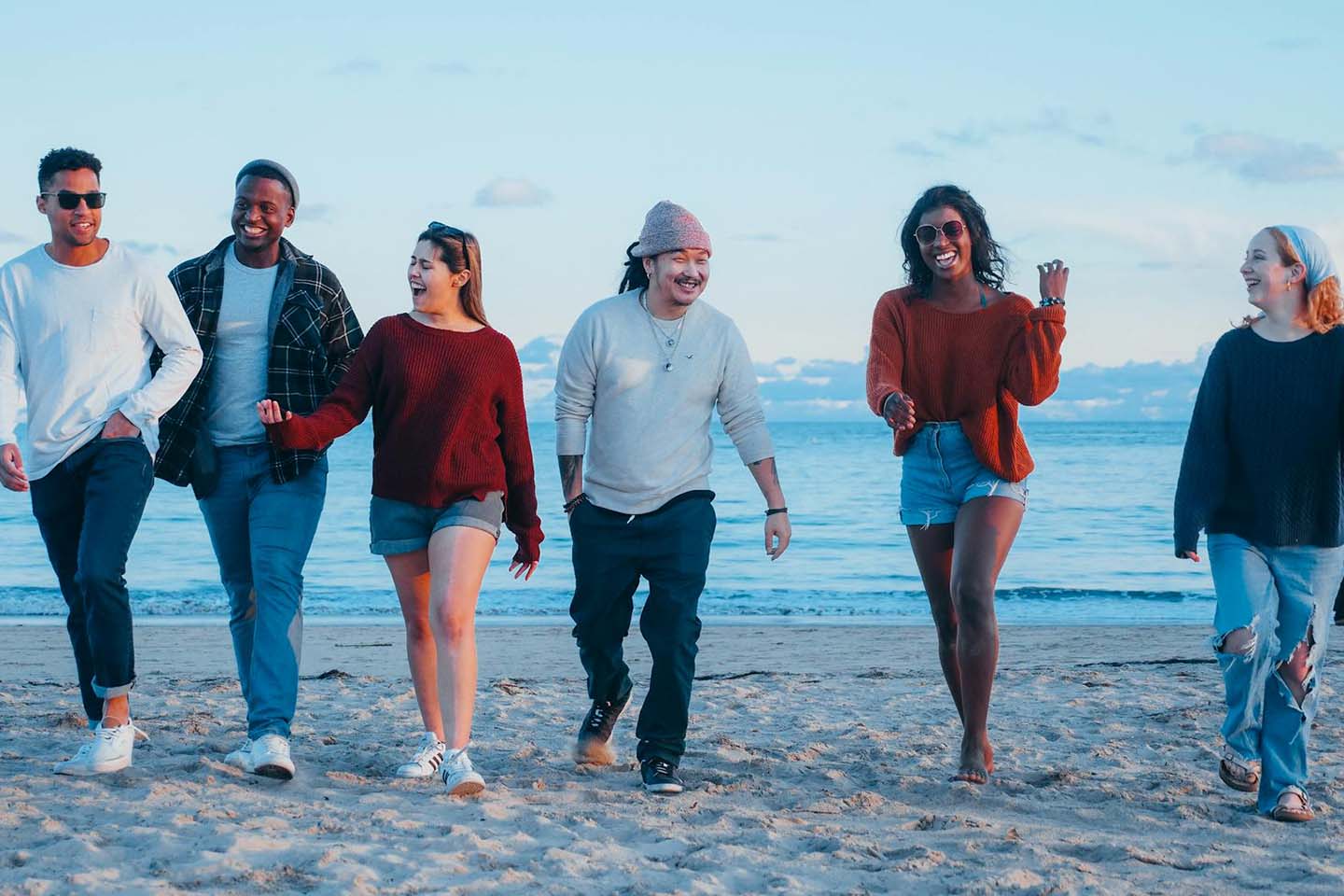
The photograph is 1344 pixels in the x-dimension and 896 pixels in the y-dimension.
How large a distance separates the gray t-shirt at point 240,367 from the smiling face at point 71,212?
1.68ft

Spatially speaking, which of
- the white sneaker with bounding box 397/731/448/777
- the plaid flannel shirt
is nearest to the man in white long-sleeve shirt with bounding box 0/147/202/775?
the plaid flannel shirt

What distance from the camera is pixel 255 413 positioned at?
4.84m

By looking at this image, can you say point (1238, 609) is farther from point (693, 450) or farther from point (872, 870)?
point (693, 450)

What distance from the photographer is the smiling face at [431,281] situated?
181 inches

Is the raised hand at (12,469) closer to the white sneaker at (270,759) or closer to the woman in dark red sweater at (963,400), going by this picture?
the white sneaker at (270,759)

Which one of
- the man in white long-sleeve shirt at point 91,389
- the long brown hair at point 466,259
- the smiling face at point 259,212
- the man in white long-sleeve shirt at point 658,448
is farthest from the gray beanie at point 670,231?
the man in white long-sleeve shirt at point 91,389

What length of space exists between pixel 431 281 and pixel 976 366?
1926 mm

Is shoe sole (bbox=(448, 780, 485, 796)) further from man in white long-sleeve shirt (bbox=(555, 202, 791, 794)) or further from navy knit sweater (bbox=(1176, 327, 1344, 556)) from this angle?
navy knit sweater (bbox=(1176, 327, 1344, 556))

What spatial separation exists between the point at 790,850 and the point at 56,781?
2537mm

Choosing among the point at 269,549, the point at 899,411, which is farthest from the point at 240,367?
the point at 899,411

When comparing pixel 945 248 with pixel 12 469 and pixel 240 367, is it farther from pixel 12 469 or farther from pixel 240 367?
pixel 12 469

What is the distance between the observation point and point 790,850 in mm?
3949

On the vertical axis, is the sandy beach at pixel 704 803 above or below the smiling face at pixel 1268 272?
below

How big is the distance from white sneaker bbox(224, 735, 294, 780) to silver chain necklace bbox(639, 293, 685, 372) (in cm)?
187
